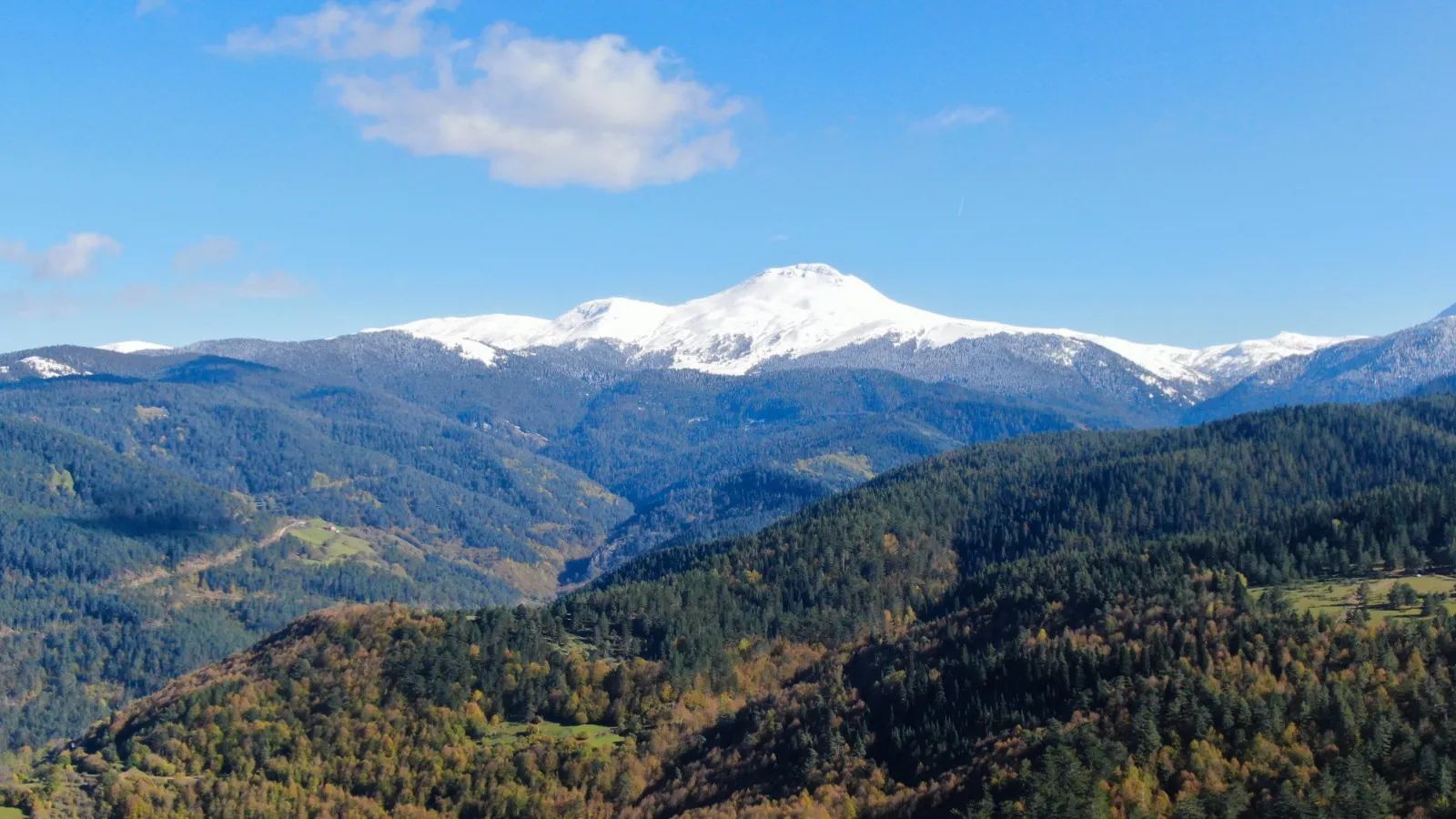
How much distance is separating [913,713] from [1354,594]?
64483 mm

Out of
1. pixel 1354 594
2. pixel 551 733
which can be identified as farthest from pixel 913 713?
pixel 1354 594

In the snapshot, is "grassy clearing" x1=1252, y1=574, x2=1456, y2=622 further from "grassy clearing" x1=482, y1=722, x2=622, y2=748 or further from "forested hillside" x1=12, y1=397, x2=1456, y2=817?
"grassy clearing" x1=482, y1=722, x2=622, y2=748

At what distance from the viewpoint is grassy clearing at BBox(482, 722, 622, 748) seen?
550ft

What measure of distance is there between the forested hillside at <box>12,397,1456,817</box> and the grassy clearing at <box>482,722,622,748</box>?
20.9 inches

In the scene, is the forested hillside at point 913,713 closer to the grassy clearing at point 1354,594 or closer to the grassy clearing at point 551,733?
the grassy clearing at point 551,733

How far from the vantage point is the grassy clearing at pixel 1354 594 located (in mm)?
146125

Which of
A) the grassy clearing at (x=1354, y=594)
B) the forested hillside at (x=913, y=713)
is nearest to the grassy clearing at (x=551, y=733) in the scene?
the forested hillside at (x=913, y=713)

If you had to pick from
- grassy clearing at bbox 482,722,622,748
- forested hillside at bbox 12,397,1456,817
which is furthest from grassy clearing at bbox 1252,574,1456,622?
grassy clearing at bbox 482,722,622,748

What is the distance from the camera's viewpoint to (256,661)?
190m

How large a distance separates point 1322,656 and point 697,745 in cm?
8090

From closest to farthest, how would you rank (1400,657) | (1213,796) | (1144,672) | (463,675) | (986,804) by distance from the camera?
1. (1213,796)
2. (986,804)
3. (1400,657)
4. (1144,672)
5. (463,675)

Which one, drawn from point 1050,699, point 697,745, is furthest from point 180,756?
point 1050,699

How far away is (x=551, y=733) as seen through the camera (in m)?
171

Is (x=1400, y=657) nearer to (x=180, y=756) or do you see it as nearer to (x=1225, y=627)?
(x=1225, y=627)
